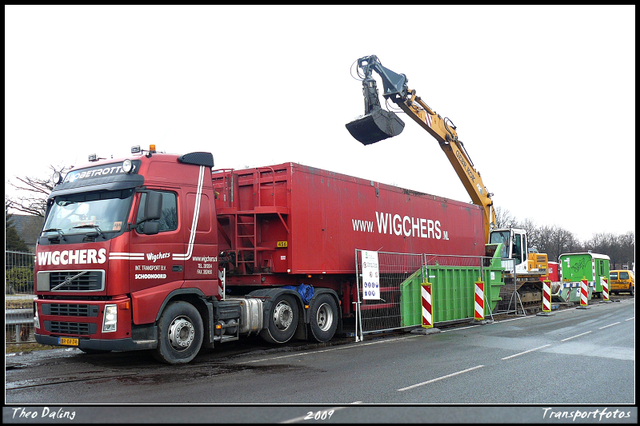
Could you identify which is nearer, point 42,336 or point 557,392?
point 557,392

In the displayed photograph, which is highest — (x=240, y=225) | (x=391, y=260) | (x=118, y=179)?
(x=118, y=179)

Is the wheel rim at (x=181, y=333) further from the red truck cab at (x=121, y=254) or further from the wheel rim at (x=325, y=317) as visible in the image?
the wheel rim at (x=325, y=317)

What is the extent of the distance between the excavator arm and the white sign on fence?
10.9ft

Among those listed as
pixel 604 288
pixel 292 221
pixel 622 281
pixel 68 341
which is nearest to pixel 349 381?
pixel 292 221

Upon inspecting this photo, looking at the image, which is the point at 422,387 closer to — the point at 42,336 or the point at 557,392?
the point at 557,392

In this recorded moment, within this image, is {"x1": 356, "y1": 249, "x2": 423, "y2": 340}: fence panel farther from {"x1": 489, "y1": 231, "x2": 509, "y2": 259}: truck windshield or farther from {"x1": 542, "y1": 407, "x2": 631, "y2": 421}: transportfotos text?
{"x1": 489, "y1": 231, "x2": 509, "y2": 259}: truck windshield

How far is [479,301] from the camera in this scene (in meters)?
15.9

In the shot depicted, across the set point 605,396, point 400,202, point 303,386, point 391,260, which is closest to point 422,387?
point 303,386

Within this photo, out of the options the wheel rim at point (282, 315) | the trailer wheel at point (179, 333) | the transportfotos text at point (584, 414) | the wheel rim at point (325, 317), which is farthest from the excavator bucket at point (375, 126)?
the transportfotos text at point (584, 414)

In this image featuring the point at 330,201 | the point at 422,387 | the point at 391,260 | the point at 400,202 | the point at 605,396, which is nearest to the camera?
the point at 605,396

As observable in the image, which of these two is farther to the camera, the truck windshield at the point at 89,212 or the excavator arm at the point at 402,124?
the excavator arm at the point at 402,124

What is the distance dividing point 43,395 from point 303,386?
326 centimetres

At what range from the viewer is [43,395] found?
648cm

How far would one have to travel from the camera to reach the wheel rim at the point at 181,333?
852cm
